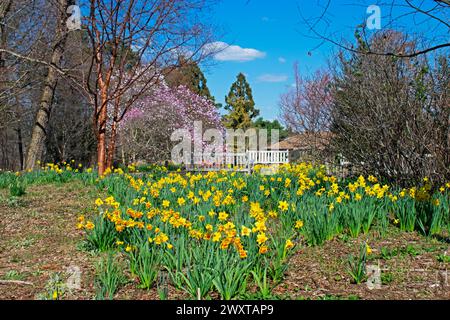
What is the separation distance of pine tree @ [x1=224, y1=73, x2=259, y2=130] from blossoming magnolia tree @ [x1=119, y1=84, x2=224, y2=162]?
13.2m

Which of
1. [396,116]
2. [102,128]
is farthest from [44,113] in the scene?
[396,116]

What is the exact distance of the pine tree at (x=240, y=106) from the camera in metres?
32.7

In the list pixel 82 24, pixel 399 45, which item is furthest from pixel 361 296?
pixel 82 24

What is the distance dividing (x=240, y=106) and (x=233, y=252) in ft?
101

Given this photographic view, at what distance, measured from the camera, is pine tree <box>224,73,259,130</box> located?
107 feet

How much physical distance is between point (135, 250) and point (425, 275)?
2148 millimetres

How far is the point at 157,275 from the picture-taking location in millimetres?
2949

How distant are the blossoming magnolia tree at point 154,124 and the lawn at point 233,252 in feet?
38.5

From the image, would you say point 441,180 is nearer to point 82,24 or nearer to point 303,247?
point 303,247

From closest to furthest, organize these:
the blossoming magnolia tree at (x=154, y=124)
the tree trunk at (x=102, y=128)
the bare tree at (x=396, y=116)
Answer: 1. the bare tree at (x=396, y=116)
2. the tree trunk at (x=102, y=128)
3. the blossoming magnolia tree at (x=154, y=124)

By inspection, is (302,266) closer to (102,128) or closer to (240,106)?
(102,128)

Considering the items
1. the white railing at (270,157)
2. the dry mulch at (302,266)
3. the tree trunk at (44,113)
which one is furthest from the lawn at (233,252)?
the white railing at (270,157)

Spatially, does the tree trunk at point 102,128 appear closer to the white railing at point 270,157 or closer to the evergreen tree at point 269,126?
the white railing at point 270,157

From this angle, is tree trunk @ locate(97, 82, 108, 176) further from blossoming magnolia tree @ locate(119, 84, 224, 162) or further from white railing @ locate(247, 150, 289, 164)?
white railing @ locate(247, 150, 289, 164)
